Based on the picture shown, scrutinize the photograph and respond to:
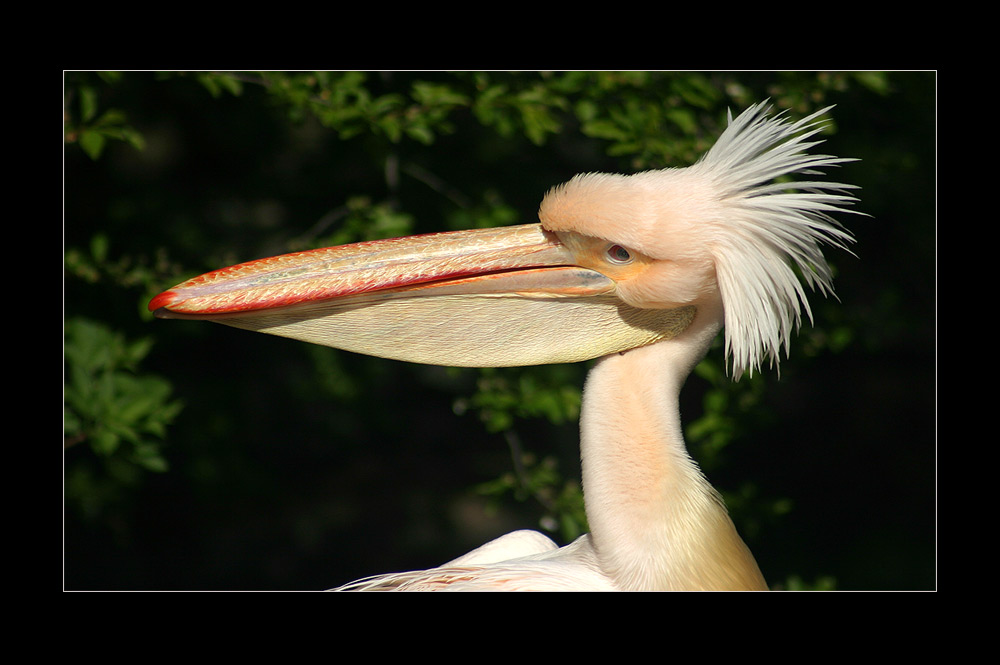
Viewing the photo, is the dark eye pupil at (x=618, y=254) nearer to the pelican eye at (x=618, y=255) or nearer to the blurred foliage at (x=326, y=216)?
the pelican eye at (x=618, y=255)

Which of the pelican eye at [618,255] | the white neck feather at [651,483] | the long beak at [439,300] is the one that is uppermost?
the pelican eye at [618,255]

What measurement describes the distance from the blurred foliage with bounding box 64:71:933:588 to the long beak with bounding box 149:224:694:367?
603 millimetres

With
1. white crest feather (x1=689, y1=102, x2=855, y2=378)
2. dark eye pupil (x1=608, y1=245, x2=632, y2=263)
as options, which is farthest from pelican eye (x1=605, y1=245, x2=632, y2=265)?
white crest feather (x1=689, y1=102, x2=855, y2=378)

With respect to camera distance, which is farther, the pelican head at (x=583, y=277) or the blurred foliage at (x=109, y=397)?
the blurred foliage at (x=109, y=397)

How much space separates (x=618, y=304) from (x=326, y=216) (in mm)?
1245

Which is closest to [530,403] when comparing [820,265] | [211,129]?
[820,265]

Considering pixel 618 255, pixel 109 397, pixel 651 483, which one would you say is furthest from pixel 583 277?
pixel 109 397

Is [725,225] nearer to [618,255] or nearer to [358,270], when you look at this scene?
[618,255]

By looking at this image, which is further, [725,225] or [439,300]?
[439,300]

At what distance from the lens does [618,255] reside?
1300 millimetres

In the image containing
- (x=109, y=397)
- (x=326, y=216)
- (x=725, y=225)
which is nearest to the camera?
(x=725, y=225)

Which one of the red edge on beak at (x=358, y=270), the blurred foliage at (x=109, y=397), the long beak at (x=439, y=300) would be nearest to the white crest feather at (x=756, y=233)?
the long beak at (x=439, y=300)

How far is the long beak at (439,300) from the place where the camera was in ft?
4.27

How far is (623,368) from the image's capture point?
133 cm
